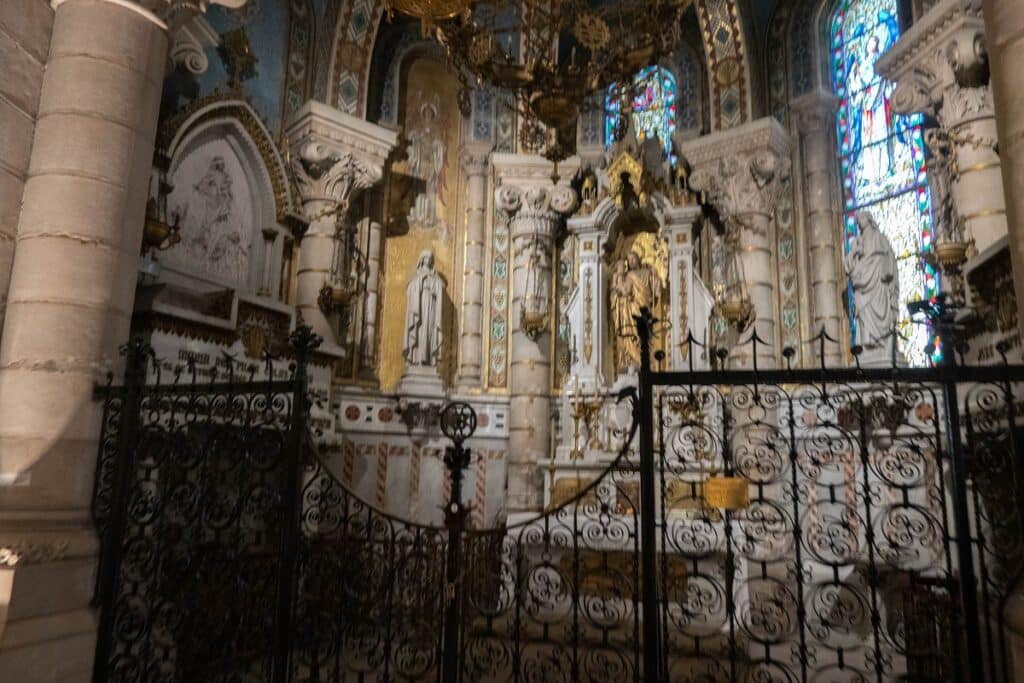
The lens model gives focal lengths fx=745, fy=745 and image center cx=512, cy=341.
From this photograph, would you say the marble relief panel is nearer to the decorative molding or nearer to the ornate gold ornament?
the decorative molding

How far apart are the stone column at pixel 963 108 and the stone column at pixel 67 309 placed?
7099 mm

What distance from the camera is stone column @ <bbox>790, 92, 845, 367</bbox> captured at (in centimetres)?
1002

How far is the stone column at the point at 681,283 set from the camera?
1040 cm

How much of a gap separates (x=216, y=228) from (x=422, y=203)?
12.5 feet

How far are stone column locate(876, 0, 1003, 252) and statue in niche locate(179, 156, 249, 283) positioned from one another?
7.67 metres

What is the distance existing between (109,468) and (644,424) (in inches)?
131

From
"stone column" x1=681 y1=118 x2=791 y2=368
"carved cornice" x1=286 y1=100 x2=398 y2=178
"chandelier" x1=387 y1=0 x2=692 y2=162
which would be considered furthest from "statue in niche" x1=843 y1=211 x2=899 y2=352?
"carved cornice" x1=286 y1=100 x2=398 y2=178

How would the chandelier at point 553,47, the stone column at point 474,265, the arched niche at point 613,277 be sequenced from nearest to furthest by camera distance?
1. the chandelier at point 553,47
2. the arched niche at point 613,277
3. the stone column at point 474,265

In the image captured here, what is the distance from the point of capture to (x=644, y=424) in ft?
14.3

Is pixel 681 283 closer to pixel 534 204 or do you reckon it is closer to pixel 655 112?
pixel 534 204

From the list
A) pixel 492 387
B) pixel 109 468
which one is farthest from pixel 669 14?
pixel 492 387

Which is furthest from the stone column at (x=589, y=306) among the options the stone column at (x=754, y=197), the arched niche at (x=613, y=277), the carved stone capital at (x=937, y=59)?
the carved stone capital at (x=937, y=59)

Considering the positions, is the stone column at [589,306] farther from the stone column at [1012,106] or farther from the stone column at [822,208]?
the stone column at [1012,106]

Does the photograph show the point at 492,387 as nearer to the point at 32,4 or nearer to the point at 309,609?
the point at 309,609
